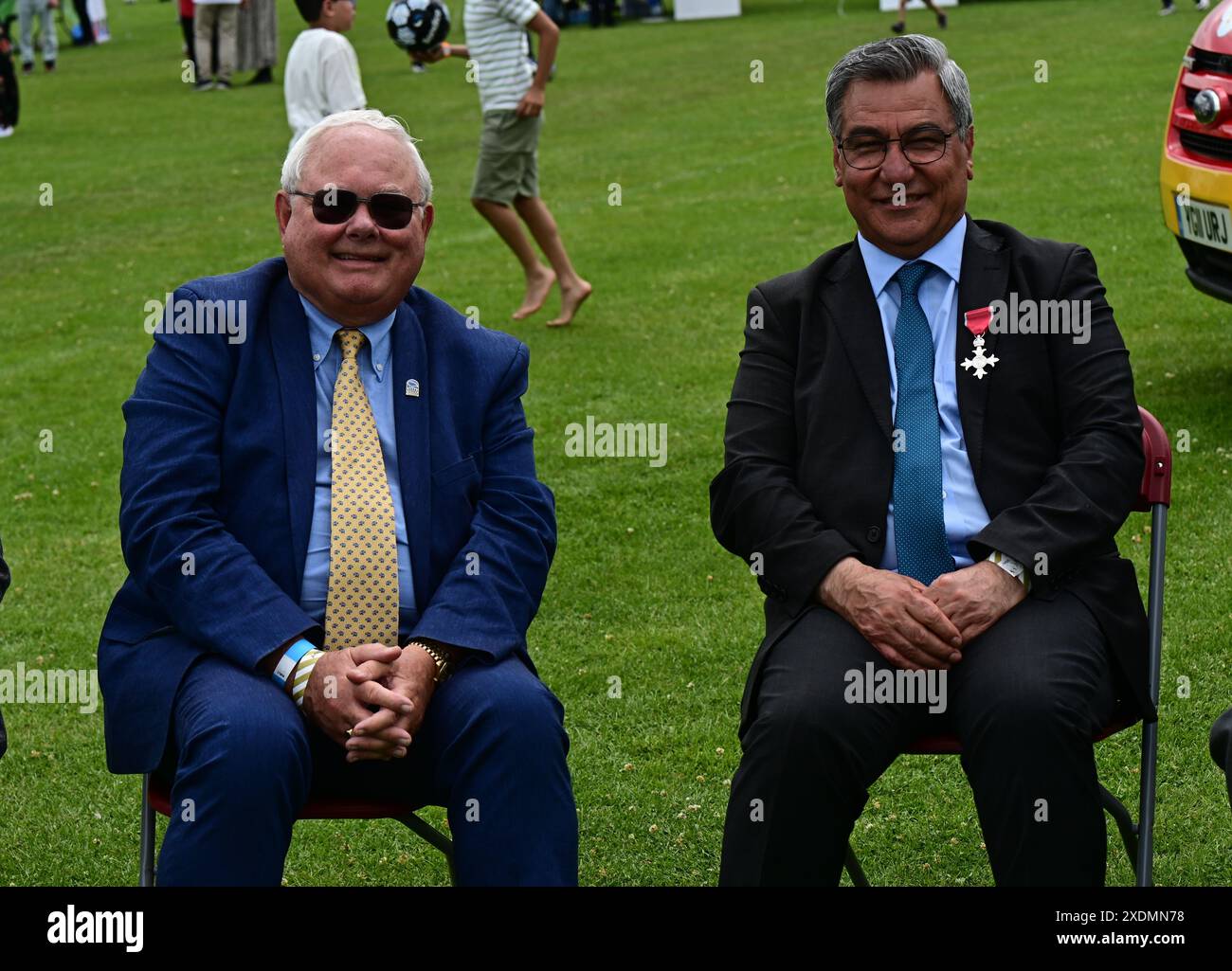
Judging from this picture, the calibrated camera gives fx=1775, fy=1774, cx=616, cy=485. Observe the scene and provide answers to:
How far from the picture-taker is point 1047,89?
707 inches

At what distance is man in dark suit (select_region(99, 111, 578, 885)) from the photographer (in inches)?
129

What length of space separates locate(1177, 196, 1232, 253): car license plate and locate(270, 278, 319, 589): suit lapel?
447 centimetres

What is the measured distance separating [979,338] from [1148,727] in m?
0.88

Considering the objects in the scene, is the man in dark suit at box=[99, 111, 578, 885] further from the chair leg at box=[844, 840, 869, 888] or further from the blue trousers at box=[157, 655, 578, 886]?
the chair leg at box=[844, 840, 869, 888]

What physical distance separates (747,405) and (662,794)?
51.7 inches

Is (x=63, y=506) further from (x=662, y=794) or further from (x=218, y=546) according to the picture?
(x=218, y=546)

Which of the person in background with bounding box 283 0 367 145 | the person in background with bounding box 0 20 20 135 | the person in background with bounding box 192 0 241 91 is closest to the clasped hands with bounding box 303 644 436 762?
the person in background with bounding box 283 0 367 145

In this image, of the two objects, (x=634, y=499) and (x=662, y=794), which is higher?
(x=634, y=499)

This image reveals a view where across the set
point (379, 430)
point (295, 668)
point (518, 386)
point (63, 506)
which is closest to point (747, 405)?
point (518, 386)

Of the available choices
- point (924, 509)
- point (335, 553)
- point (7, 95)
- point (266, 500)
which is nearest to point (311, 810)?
point (335, 553)

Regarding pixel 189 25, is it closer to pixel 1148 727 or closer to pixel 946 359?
pixel 946 359

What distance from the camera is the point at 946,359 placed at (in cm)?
380

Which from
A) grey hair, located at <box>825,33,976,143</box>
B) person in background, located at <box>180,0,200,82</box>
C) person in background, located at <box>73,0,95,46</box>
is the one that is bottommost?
grey hair, located at <box>825,33,976,143</box>
